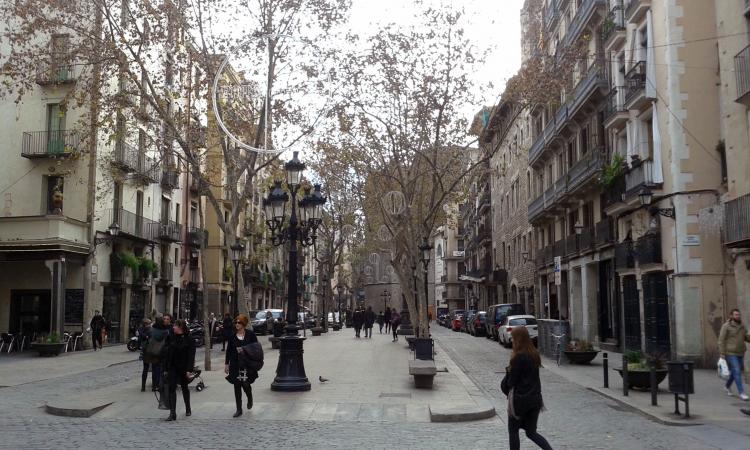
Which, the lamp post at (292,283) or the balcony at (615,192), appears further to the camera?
the balcony at (615,192)

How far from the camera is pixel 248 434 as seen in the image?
10.1 meters

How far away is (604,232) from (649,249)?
19.0 ft

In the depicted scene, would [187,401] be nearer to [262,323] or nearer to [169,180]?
[169,180]

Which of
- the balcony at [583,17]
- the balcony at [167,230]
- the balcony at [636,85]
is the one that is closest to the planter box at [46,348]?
the balcony at [167,230]

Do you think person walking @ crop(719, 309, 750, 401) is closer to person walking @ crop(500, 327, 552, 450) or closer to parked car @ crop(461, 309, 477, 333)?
person walking @ crop(500, 327, 552, 450)

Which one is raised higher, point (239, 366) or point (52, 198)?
point (52, 198)

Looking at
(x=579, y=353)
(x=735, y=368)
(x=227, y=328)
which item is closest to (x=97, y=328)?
(x=227, y=328)

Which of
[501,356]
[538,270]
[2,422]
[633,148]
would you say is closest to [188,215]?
[538,270]

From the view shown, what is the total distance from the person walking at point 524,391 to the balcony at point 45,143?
1027 inches

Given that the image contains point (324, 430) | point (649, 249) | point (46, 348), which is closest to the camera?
point (324, 430)

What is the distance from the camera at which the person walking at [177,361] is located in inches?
440

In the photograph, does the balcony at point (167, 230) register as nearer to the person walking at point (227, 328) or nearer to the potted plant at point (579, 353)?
the person walking at point (227, 328)

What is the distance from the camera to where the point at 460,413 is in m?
Result: 11.4

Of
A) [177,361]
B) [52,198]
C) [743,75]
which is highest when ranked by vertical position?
[743,75]
